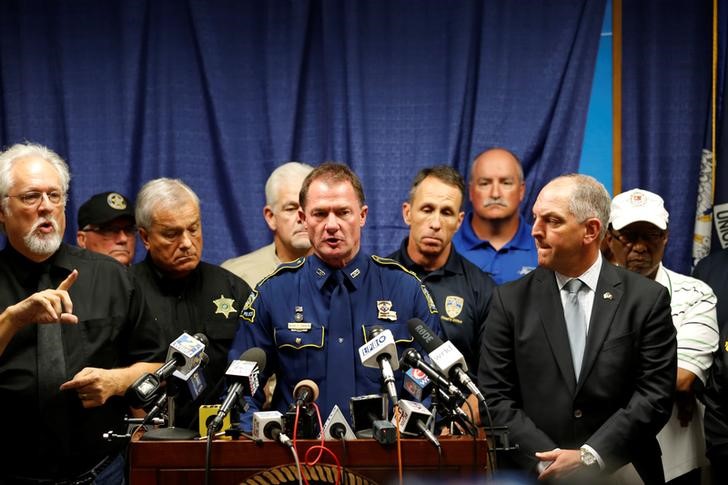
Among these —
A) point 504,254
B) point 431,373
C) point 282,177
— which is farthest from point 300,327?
point 504,254

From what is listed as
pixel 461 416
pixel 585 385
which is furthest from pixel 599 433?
pixel 461 416

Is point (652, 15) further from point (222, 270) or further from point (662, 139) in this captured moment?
point (222, 270)

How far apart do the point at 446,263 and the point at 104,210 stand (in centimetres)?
179

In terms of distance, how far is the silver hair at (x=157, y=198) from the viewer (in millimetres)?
4277

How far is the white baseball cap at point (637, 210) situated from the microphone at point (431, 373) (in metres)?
1.82

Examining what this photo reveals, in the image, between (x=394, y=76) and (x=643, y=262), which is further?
(x=394, y=76)

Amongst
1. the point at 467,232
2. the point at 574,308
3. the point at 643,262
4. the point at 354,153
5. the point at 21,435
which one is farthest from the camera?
the point at 354,153

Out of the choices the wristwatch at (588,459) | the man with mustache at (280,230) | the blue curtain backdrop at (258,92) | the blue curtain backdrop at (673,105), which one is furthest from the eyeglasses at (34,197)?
the blue curtain backdrop at (673,105)

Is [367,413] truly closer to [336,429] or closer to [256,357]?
[336,429]

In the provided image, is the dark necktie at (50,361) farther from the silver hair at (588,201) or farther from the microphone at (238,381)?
the silver hair at (588,201)

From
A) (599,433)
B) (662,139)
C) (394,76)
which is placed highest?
(394,76)

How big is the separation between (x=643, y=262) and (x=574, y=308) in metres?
0.81

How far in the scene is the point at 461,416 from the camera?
2.72 metres

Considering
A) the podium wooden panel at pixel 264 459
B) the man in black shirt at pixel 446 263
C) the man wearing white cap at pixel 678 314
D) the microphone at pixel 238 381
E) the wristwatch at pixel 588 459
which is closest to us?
the microphone at pixel 238 381
